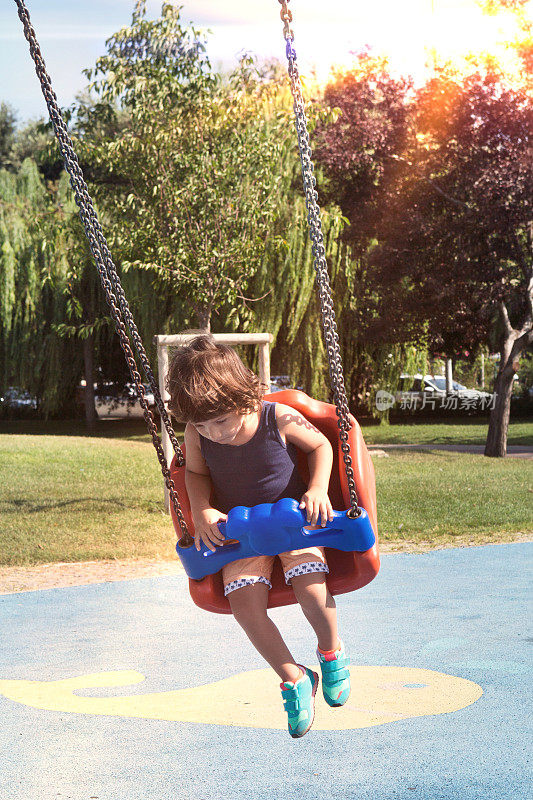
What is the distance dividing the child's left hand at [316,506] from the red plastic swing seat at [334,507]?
12 centimetres

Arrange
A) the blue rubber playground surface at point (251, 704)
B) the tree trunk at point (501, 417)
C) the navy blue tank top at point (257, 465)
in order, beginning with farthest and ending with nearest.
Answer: the tree trunk at point (501, 417) < the blue rubber playground surface at point (251, 704) < the navy blue tank top at point (257, 465)

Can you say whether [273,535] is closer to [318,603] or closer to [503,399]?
[318,603]

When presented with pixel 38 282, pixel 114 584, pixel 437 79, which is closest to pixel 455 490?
pixel 114 584

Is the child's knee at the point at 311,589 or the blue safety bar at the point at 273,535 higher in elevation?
the blue safety bar at the point at 273,535

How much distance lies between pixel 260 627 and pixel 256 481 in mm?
426

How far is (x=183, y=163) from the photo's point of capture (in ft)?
29.4

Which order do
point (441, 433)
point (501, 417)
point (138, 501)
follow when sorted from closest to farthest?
point (138, 501), point (501, 417), point (441, 433)

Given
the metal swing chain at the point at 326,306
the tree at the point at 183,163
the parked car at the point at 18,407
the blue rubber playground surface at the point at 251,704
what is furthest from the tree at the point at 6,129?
the metal swing chain at the point at 326,306

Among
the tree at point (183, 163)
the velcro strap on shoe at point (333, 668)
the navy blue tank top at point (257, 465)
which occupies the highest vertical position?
the tree at point (183, 163)

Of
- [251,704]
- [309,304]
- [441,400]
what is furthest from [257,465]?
[441,400]

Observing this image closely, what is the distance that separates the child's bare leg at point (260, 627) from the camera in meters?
2.56

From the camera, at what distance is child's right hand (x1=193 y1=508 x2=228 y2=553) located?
249 centimetres

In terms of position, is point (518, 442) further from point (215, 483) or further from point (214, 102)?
point (215, 483)

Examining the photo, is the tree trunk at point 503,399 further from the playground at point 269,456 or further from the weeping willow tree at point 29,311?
the weeping willow tree at point 29,311
